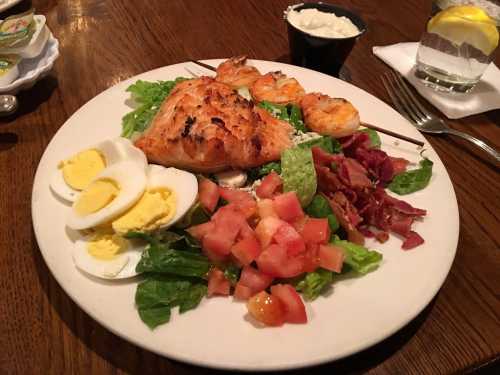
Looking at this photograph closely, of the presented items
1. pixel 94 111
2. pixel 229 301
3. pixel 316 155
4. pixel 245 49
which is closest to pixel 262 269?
pixel 229 301

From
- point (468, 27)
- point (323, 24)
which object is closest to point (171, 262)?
point (323, 24)

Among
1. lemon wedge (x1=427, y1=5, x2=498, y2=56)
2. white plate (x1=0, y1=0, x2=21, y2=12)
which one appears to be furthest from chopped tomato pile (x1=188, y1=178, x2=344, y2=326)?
white plate (x1=0, y1=0, x2=21, y2=12)

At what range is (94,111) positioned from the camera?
2.31 meters

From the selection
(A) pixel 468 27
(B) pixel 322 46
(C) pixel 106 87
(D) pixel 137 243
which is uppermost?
(A) pixel 468 27

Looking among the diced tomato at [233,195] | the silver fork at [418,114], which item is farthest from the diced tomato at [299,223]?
the silver fork at [418,114]

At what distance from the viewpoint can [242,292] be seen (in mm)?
1628

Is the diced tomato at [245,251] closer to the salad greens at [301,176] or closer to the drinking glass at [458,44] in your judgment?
the salad greens at [301,176]

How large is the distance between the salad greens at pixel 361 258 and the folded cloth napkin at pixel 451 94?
5.07 ft

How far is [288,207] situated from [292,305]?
42 cm

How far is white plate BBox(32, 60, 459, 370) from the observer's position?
1.43m

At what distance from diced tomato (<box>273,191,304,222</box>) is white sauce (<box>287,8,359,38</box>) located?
1.39 m

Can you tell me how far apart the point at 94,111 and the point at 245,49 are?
1397mm

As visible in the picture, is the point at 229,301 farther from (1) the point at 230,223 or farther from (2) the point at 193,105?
(2) the point at 193,105

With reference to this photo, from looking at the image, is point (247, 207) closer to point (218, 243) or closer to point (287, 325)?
point (218, 243)
